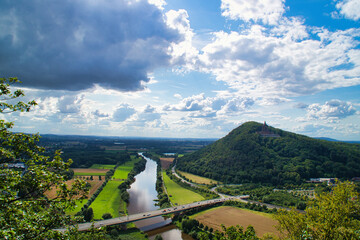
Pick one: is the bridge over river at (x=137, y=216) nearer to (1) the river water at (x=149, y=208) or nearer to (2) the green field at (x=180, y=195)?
(1) the river water at (x=149, y=208)

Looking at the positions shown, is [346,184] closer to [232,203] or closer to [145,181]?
[232,203]

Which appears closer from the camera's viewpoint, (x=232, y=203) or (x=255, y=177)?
(x=232, y=203)

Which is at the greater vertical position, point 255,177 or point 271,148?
point 271,148

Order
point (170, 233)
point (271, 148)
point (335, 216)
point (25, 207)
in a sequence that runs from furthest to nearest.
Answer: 1. point (271, 148)
2. point (170, 233)
3. point (335, 216)
4. point (25, 207)

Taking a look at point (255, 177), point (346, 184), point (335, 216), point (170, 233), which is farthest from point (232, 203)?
point (335, 216)

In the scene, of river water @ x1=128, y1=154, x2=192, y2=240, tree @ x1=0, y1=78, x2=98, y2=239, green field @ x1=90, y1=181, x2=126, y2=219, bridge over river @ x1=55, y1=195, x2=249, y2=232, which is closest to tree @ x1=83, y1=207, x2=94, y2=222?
green field @ x1=90, y1=181, x2=126, y2=219

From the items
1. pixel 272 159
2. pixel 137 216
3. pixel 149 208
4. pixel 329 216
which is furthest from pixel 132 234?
pixel 272 159

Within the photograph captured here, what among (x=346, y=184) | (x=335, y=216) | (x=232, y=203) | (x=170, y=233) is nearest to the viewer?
(x=335, y=216)
